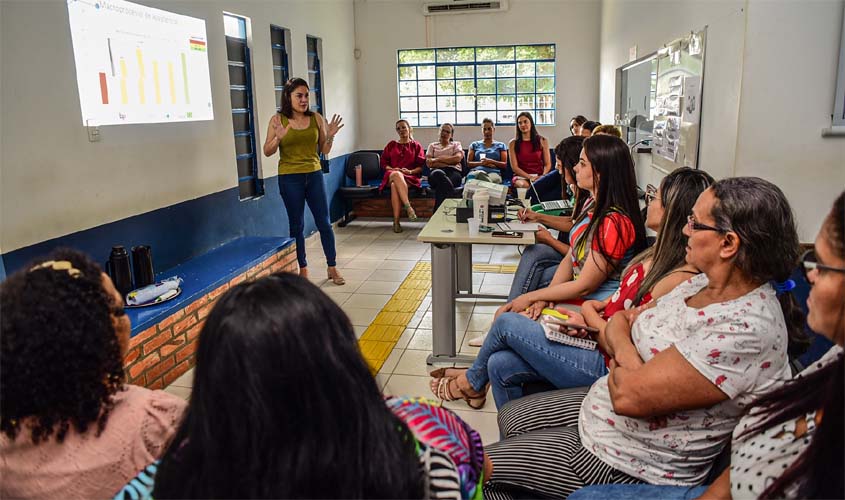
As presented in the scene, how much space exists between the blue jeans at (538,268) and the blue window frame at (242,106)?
2847 millimetres

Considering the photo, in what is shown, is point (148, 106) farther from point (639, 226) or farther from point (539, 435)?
point (539, 435)

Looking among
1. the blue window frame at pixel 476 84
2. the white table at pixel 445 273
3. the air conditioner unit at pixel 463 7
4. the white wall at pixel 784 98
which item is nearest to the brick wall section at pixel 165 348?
the white table at pixel 445 273

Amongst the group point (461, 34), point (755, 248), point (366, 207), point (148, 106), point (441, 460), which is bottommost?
point (366, 207)

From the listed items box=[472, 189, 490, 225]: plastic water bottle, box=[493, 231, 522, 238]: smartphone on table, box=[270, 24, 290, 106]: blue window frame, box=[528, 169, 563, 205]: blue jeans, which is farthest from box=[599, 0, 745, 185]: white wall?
box=[270, 24, 290, 106]: blue window frame

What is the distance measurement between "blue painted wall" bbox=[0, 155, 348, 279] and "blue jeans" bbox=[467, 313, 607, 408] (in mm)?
2287

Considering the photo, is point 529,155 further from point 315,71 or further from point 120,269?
point 120,269

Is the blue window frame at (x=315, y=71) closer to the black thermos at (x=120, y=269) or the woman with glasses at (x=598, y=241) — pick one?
the black thermos at (x=120, y=269)

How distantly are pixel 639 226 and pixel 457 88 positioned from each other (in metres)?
6.16

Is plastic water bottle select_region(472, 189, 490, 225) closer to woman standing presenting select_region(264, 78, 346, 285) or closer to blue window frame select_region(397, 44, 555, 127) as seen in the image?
woman standing presenting select_region(264, 78, 346, 285)

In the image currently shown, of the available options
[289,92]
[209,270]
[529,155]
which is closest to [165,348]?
[209,270]

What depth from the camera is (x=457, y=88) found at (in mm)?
8344

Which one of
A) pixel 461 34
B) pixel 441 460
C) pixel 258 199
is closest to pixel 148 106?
pixel 258 199

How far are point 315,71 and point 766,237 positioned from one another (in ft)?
20.1

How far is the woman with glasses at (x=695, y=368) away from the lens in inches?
53.2
